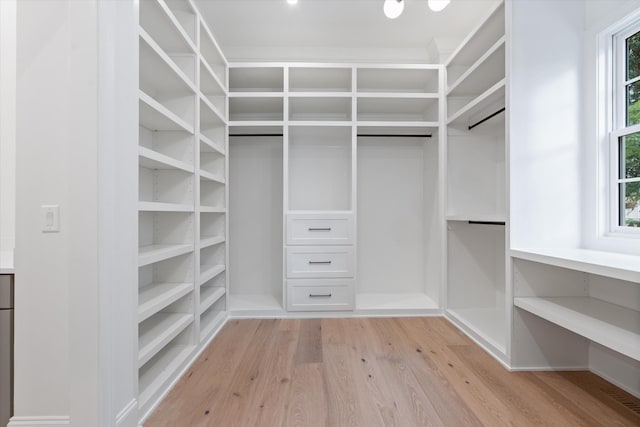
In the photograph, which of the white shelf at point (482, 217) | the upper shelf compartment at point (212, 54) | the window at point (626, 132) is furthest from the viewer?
the upper shelf compartment at point (212, 54)

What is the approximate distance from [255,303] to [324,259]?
2.75ft

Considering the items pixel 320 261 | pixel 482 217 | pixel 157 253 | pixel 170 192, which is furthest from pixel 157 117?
pixel 482 217

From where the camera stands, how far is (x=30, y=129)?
4.19 ft

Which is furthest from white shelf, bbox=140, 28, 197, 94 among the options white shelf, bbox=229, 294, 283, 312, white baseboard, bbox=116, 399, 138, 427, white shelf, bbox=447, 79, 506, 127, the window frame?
the window frame

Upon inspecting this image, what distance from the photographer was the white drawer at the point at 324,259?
9.30 ft

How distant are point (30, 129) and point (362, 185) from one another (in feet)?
8.75

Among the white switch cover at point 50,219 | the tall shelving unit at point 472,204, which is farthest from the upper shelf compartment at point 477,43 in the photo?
the white switch cover at point 50,219

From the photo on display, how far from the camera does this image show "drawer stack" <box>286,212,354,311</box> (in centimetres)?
283

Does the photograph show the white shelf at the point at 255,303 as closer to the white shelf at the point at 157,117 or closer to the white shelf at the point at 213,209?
the white shelf at the point at 213,209

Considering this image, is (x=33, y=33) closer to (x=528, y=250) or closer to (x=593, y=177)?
(x=528, y=250)

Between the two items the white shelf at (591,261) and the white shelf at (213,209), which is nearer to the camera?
the white shelf at (591,261)

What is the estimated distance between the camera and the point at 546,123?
6.37ft

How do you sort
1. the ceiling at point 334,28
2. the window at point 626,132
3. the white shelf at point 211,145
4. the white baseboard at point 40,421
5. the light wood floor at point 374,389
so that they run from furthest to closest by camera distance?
the ceiling at point 334,28 < the white shelf at point 211,145 < the window at point 626,132 < the light wood floor at point 374,389 < the white baseboard at point 40,421

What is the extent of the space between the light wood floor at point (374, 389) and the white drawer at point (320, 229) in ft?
2.77
